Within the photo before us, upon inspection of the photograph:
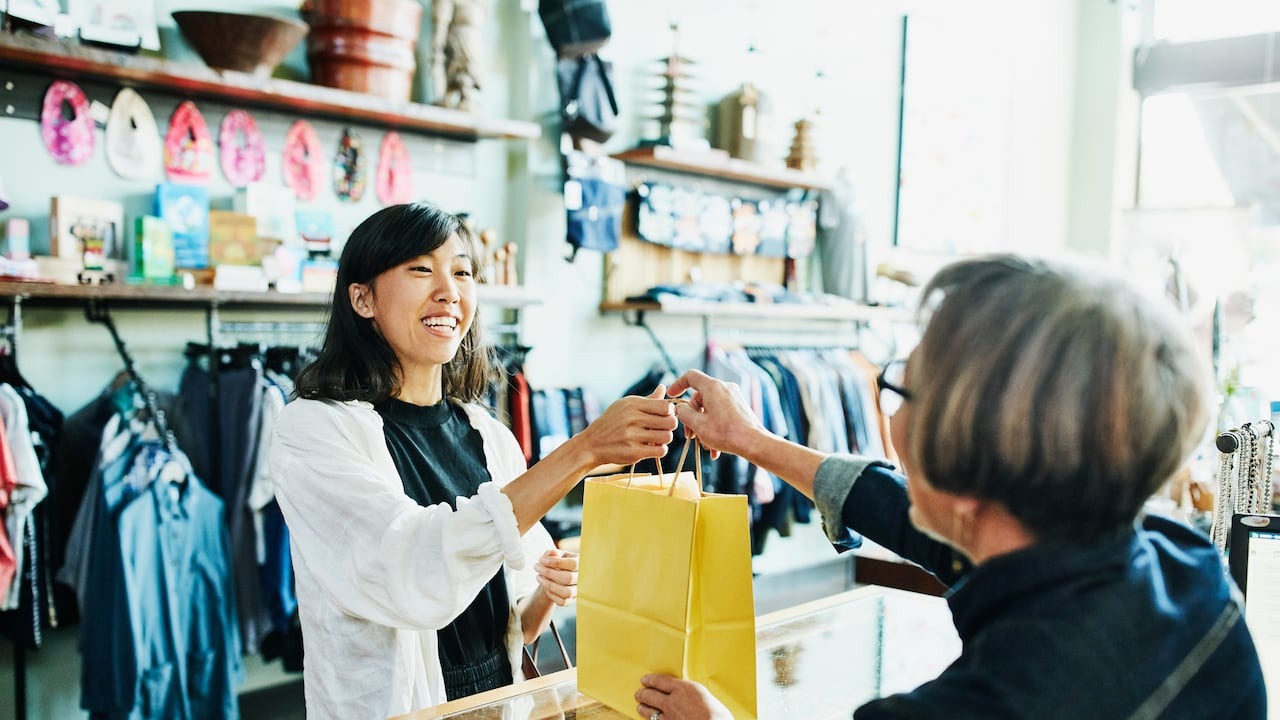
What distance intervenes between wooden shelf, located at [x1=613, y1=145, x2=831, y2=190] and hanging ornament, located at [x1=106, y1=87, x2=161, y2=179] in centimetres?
197

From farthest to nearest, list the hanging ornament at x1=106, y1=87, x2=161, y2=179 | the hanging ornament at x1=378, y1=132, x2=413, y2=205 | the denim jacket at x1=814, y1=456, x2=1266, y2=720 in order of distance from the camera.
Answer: the hanging ornament at x1=378, y1=132, x2=413, y2=205 < the hanging ornament at x1=106, y1=87, x2=161, y2=179 < the denim jacket at x1=814, y1=456, x2=1266, y2=720

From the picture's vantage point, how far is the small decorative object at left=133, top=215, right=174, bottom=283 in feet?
10.7

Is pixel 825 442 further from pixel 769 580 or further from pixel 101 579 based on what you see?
pixel 101 579

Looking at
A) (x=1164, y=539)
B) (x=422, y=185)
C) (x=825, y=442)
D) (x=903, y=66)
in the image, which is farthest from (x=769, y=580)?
(x=1164, y=539)

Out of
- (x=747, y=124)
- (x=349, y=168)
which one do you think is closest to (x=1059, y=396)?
(x=349, y=168)

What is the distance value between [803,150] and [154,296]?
3.39m

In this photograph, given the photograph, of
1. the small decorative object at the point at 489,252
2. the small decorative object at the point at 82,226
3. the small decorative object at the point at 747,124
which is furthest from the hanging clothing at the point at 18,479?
the small decorative object at the point at 747,124

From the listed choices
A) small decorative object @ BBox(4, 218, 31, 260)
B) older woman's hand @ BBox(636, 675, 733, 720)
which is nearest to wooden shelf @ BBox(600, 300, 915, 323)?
small decorative object @ BBox(4, 218, 31, 260)

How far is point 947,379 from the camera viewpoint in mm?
878

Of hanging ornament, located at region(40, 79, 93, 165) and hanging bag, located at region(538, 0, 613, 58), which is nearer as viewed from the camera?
hanging ornament, located at region(40, 79, 93, 165)

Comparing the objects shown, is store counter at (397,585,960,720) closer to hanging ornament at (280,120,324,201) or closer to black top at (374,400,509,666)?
black top at (374,400,509,666)

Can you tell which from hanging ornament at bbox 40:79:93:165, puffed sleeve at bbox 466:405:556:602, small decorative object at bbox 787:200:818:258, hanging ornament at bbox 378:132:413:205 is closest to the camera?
puffed sleeve at bbox 466:405:556:602

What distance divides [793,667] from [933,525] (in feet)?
2.17

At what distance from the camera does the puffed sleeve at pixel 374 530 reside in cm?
144
